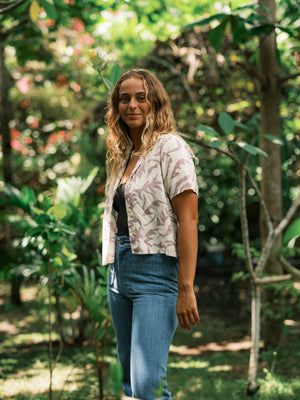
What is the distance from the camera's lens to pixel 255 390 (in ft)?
10.1

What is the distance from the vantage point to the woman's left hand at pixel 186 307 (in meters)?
1.69

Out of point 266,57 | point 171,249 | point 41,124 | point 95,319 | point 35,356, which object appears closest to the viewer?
point 171,249

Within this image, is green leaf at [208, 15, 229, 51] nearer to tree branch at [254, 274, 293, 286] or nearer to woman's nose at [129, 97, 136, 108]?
woman's nose at [129, 97, 136, 108]

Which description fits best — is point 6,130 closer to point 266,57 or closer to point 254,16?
point 266,57

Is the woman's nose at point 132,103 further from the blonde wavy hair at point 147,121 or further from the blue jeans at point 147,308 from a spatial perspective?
the blue jeans at point 147,308

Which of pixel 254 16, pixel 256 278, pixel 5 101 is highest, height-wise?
pixel 5 101

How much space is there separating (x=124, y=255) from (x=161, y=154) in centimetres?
43

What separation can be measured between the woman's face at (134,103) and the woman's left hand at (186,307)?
730mm

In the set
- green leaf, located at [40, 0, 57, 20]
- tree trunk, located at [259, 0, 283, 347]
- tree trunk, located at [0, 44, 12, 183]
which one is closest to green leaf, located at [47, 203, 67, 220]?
green leaf, located at [40, 0, 57, 20]

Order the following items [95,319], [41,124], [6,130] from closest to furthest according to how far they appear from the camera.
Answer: [95,319]
[6,130]
[41,124]

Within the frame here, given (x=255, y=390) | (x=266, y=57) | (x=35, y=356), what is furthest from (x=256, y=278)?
(x=35, y=356)

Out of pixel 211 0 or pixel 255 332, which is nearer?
pixel 255 332

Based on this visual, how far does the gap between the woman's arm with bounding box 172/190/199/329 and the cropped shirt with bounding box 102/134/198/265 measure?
0.13 feet

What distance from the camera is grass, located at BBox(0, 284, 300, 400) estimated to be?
135 inches
